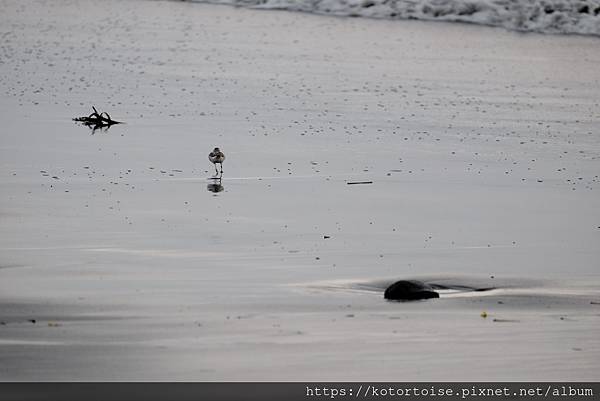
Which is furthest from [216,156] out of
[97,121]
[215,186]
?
[97,121]

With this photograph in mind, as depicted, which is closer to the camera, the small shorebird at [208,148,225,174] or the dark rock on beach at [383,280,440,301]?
the dark rock on beach at [383,280,440,301]

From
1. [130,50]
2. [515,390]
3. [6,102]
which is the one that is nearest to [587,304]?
[515,390]

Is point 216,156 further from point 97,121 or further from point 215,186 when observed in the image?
point 97,121

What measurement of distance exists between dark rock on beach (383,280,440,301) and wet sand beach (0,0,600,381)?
117mm

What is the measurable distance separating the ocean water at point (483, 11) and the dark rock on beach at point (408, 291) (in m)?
23.4

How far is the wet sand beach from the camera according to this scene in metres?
7.65

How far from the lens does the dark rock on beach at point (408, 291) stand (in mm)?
8820

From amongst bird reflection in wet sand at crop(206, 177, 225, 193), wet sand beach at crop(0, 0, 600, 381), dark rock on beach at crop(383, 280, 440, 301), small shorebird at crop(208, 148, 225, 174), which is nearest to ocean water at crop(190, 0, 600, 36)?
wet sand beach at crop(0, 0, 600, 381)

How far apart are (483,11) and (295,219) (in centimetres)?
2307

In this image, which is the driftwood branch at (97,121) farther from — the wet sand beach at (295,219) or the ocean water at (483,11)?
the ocean water at (483,11)

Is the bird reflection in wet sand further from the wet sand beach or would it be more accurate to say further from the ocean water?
the ocean water

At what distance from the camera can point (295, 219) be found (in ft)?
37.3

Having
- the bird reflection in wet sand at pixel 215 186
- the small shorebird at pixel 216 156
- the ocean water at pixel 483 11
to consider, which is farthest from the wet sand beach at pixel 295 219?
the ocean water at pixel 483 11

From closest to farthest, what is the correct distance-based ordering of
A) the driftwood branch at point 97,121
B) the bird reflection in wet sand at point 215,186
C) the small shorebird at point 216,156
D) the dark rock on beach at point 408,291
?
the dark rock on beach at point 408,291
the bird reflection in wet sand at point 215,186
the small shorebird at point 216,156
the driftwood branch at point 97,121
